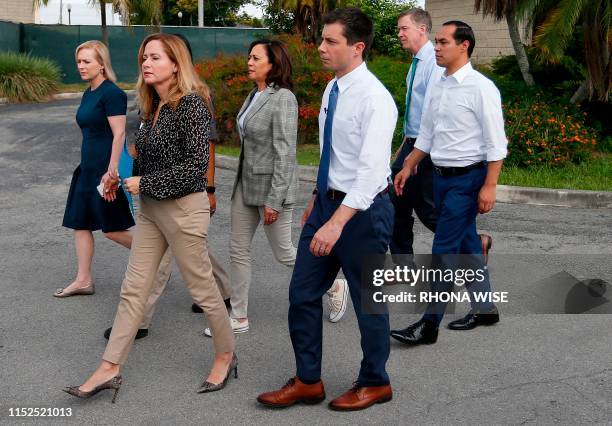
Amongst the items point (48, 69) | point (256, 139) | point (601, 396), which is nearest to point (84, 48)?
point (256, 139)

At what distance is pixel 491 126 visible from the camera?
5004 millimetres

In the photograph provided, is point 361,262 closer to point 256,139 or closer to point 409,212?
A: point 256,139

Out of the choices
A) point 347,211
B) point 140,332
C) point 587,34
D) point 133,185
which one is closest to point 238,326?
point 140,332

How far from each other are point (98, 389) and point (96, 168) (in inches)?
82.7

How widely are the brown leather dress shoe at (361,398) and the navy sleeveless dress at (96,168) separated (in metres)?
2.41

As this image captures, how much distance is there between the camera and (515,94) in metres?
13.6

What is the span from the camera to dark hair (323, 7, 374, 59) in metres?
3.98

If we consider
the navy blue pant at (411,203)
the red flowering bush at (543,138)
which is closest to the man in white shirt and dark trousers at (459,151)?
the navy blue pant at (411,203)

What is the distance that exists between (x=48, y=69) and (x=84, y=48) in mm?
20606

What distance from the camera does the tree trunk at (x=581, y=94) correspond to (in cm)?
1345

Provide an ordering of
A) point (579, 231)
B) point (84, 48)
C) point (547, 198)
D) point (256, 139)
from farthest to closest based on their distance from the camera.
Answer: point (547, 198) → point (579, 231) → point (84, 48) → point (256, 139)

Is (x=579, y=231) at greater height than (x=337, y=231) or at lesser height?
lesser

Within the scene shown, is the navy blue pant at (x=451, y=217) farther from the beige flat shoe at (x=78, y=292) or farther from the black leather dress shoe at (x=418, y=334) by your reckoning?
the beige flat shoe at (x=78, y=292)

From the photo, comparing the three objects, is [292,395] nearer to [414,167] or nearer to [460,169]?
[460,169]
